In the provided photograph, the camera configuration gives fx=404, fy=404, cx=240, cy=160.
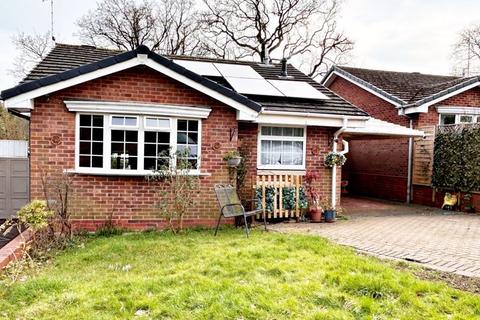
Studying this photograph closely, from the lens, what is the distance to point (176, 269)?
588 centimetres

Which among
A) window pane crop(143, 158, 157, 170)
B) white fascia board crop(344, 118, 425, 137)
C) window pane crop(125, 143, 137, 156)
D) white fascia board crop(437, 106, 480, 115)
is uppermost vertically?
white fascia board crop(437, 106, 480, 115)

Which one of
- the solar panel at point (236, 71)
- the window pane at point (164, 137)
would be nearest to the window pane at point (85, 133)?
the window pane at point (164, 137)

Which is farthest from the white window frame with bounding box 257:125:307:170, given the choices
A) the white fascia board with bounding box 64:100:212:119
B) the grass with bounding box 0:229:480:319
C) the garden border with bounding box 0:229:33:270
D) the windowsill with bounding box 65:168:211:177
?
the garden border with bounding box 0:229:33:270

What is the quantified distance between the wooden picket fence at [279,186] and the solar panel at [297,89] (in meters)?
2.40

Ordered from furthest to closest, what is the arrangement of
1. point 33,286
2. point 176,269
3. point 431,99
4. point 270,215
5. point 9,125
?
point 9,125 → point 431,99 → point 270,215 → point 176,269 → point 33,286

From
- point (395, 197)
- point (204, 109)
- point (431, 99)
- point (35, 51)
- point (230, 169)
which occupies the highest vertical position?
point (35, 51)

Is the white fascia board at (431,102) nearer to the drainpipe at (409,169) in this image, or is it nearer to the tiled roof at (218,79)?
the drainpipe at (409,169)

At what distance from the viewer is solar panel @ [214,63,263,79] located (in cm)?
1270

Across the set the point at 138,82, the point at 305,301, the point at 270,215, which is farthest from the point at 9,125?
the point at 305,301

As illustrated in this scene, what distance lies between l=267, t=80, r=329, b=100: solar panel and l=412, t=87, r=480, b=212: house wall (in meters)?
5.58

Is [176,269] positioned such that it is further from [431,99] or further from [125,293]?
[431,99]

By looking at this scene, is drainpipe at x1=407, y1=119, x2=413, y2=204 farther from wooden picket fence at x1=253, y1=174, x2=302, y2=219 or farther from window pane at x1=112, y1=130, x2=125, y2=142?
window pane at x1=112, y1=130, x2=125, y2=142

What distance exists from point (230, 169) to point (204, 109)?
1.60 meters

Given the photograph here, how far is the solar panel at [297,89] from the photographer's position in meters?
11.6
